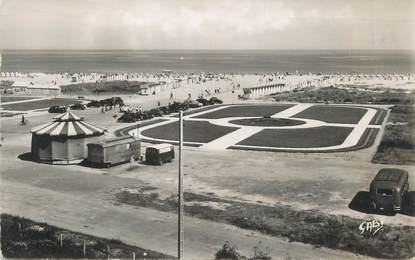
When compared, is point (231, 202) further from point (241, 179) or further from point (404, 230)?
point (404, 230)

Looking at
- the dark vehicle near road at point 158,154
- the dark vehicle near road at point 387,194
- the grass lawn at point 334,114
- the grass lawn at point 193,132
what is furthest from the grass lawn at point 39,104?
the dark vehicle near road at point 387,194

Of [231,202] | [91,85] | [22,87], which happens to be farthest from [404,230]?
[91,85]

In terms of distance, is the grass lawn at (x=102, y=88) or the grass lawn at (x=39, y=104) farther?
the grass lawn at (x=102, y=88)

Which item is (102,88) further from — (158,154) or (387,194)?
(387,194)

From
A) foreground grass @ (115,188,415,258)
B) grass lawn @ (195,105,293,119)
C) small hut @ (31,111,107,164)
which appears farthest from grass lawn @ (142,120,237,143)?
foreground grass @ (115,188,415,258)

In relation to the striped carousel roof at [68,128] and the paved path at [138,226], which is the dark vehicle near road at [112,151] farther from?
the paved path at [138,226]

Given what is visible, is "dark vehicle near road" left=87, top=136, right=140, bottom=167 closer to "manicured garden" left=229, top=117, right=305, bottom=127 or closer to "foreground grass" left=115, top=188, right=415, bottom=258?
"foreground grass" left=115, top=188, right=415, bottom=258
